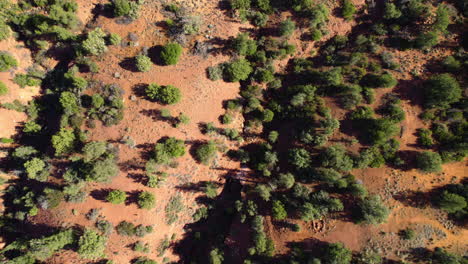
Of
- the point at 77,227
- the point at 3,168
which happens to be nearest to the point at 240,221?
the point at 77,227

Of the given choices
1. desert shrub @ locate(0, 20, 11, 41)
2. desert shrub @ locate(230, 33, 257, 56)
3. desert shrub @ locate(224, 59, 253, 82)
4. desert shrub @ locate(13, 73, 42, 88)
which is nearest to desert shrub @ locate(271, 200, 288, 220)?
desert shrub @ locate(224, 59, 253, 82)

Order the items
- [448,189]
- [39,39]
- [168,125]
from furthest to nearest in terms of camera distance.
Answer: [39,39], [168,125], [448,189]

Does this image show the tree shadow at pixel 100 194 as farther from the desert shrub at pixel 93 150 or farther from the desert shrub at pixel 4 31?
the desert shrub at pixel 4 31

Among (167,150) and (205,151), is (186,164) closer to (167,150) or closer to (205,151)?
(205,151)

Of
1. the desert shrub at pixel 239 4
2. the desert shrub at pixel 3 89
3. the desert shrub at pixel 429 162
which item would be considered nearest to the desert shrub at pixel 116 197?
the desert shrub at pixel 3 89

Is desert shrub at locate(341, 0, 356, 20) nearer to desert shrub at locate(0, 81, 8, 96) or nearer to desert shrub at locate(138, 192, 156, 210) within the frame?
desert shrub at locate(138, 192, 156, 210)

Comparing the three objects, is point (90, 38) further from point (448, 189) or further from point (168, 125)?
point (448, 189)
